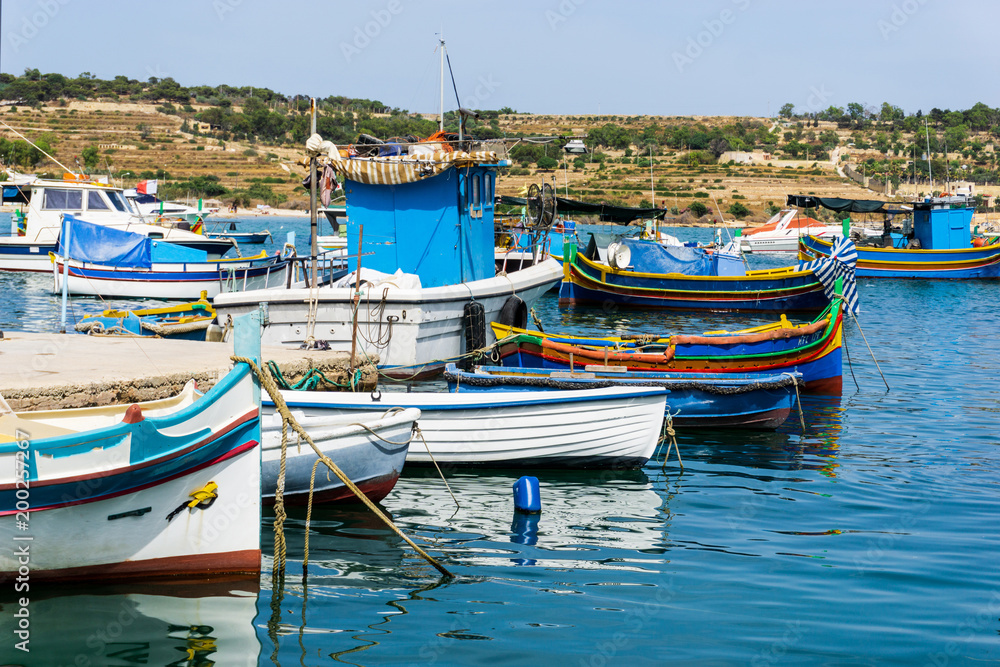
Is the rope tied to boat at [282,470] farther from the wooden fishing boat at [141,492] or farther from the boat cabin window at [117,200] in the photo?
the boat cabin window at [117,200]

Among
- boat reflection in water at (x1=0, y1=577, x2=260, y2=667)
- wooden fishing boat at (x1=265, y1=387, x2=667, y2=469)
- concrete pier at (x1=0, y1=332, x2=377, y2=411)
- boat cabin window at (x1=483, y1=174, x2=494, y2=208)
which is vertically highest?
boat cabin window at (x1=483, y1=174, x2=494, y2=208)

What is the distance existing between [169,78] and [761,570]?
144 m

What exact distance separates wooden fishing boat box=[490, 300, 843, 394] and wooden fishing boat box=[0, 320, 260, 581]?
5.82m

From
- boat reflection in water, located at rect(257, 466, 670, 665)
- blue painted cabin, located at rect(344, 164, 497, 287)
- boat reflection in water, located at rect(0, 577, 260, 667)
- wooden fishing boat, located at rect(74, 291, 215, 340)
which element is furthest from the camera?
blue painted cabin, located at rect(344, 164, 497, 287)

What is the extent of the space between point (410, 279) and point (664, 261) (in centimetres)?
1565

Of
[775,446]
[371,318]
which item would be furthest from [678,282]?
[775,446]

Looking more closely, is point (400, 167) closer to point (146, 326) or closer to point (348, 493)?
point (146, 326)

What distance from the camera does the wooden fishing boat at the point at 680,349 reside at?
12.1 meters

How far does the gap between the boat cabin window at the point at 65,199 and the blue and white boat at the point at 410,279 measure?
17.3 metres

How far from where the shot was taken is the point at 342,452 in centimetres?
772

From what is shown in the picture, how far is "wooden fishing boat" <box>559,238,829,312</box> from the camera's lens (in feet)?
88.7

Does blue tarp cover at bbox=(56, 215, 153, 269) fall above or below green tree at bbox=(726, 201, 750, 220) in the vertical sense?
below

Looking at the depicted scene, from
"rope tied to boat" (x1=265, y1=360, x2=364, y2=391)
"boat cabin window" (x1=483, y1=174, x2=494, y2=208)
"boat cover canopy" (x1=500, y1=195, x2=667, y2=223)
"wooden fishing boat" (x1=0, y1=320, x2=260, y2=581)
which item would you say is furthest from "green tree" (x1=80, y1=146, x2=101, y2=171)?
"wooden fishing boat" (x1=0, y1=320, x2=260, y2=581)

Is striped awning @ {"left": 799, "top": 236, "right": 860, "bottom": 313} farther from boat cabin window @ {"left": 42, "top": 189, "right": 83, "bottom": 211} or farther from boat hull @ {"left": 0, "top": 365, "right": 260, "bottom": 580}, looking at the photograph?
boat cabin window @ {"left": 42, "top": 189, "right": 83, "bottom": 211}
